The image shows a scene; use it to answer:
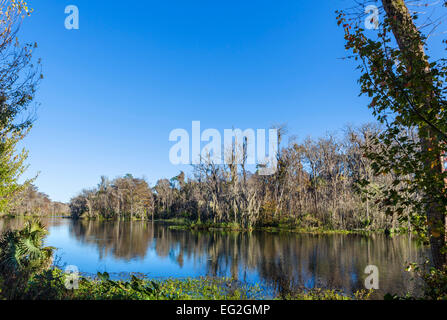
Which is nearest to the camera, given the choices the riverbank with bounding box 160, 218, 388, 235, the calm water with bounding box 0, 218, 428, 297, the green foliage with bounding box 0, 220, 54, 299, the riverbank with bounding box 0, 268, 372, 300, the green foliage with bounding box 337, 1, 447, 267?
the green foliage with bounding box 337, 1, 447, 267

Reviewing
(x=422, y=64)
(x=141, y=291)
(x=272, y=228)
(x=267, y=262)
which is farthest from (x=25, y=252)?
(x=272, y=228)

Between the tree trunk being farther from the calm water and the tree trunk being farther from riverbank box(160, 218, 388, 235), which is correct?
riverbank box(160, 218, 388, 235)

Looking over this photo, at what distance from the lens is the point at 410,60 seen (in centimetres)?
424

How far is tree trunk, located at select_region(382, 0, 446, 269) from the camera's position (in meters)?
3.96

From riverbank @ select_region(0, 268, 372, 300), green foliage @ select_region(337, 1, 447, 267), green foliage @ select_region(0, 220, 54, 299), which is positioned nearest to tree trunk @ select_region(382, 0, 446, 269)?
green foliage @ select_region(337, 1, 447, 267)

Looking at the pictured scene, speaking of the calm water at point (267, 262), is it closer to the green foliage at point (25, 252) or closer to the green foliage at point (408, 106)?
the green foliage at point (25, 252)

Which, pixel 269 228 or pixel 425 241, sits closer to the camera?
pixel 425 241

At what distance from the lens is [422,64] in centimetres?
390

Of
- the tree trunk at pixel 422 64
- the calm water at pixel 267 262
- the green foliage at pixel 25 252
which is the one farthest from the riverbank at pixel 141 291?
the tree trunk at pixel 422 64

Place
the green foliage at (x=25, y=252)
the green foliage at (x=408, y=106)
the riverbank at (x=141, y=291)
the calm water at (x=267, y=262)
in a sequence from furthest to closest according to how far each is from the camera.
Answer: the calm water at (x=267, y=262) < the green foliage at (x=25, y=252) < the riverbank at (x=141, y=291) < the green foliage at (x=408, y=106)

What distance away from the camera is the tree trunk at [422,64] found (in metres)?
3.96
